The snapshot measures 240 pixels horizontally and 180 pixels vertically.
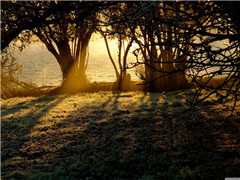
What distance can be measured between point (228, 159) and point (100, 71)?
30275mm

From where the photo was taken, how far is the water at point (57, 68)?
25.7 meters

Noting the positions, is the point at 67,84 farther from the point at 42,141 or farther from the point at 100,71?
the point at 42,141

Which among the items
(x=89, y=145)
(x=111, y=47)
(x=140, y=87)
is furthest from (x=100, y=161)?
(x=111, y=47)

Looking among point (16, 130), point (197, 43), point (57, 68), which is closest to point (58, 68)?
point (57, 68)

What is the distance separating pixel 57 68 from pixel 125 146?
3664cm

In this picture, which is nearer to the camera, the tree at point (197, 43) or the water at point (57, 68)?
the tree at point (197, 43)

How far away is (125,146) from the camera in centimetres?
667

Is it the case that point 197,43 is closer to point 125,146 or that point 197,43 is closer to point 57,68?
point 125,146

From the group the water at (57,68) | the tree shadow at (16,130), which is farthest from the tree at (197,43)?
the water at (57,68)

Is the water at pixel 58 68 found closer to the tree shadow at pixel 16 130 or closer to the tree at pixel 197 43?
the tree shadow at pixel 16 130

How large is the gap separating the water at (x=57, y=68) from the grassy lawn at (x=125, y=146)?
1366cm

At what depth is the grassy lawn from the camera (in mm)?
5273

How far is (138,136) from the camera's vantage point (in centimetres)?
728

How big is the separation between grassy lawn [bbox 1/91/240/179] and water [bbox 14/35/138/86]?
13658mm
